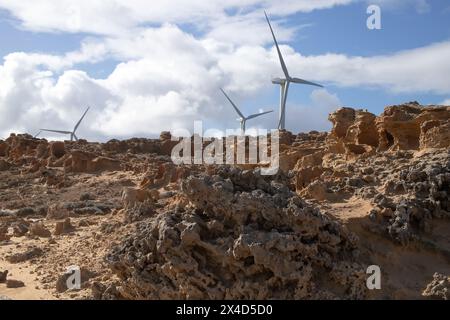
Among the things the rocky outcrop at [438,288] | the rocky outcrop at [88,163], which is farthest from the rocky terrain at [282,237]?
the rocky outcrop at [88,163]

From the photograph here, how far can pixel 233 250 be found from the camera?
5.87 m

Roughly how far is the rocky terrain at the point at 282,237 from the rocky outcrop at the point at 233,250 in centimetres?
1

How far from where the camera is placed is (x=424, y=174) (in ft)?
25.9

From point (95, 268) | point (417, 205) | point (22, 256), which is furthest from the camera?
point (22, 256)

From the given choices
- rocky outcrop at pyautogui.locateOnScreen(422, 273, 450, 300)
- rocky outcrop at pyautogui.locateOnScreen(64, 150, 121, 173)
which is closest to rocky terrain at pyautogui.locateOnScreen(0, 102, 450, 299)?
rocky outcrop at pyautogui.locateOnScreen(422, 273, 450, 300)

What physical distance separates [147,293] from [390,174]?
4.16 meters

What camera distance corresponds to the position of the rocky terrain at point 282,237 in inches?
233

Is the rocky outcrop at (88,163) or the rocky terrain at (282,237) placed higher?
the rocky outcrop at (88,163)

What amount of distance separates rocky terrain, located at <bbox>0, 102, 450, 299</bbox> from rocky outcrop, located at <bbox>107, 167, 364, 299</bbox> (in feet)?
0.04

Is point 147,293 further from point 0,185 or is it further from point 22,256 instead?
point 0,185

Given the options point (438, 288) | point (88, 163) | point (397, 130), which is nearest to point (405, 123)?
point (397, 130)

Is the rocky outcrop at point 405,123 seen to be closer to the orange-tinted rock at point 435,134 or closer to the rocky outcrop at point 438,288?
the orange-tinted rock at point 435,134

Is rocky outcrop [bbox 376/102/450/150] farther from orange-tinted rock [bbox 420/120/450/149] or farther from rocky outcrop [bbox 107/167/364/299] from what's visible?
rocky outcrop [bbox 107/167/364/299]
